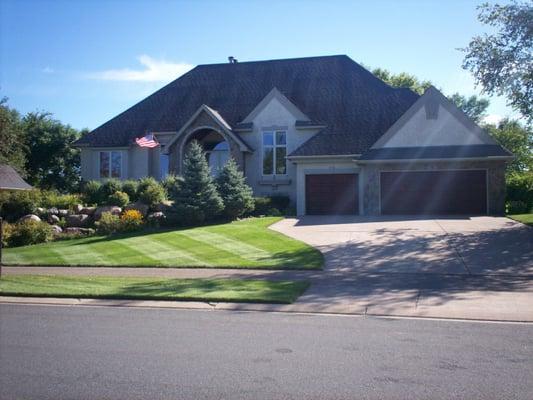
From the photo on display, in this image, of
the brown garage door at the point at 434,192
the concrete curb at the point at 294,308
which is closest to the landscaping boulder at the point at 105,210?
the concrete curb at the point at 294,308

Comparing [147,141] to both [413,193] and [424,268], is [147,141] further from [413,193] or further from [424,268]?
[424,268]

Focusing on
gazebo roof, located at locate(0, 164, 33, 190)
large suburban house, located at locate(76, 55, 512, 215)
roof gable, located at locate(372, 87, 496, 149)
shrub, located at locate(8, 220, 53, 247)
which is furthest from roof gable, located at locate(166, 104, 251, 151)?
shrub, located at locate(8, 220, 53, 247)

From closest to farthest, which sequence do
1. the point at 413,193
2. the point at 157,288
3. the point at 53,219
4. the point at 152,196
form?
the point at 157,288 → the point at 53,219 → the point at 152,196 → the point at 413,193

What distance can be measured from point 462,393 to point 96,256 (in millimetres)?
13126

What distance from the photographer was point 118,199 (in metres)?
24.1

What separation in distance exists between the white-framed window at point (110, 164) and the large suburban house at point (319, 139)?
0.20 ft

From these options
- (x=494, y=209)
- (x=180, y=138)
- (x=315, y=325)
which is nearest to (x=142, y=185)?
(x=180, y=138)

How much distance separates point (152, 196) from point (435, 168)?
13.3 metres

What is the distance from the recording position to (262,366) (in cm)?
599

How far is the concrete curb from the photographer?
8.40 meters

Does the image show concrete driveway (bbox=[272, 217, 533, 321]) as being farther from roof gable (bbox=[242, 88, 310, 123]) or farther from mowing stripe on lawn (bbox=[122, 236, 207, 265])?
roof gable (bbox=[242, 88, 310, 123])

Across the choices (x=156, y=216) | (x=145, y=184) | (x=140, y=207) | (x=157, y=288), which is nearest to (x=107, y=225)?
(x=156, y=216)

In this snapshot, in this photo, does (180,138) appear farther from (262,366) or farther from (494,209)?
(262,366)

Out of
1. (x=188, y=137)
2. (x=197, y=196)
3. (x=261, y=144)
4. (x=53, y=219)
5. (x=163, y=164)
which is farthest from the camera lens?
(x=163, y=164)
